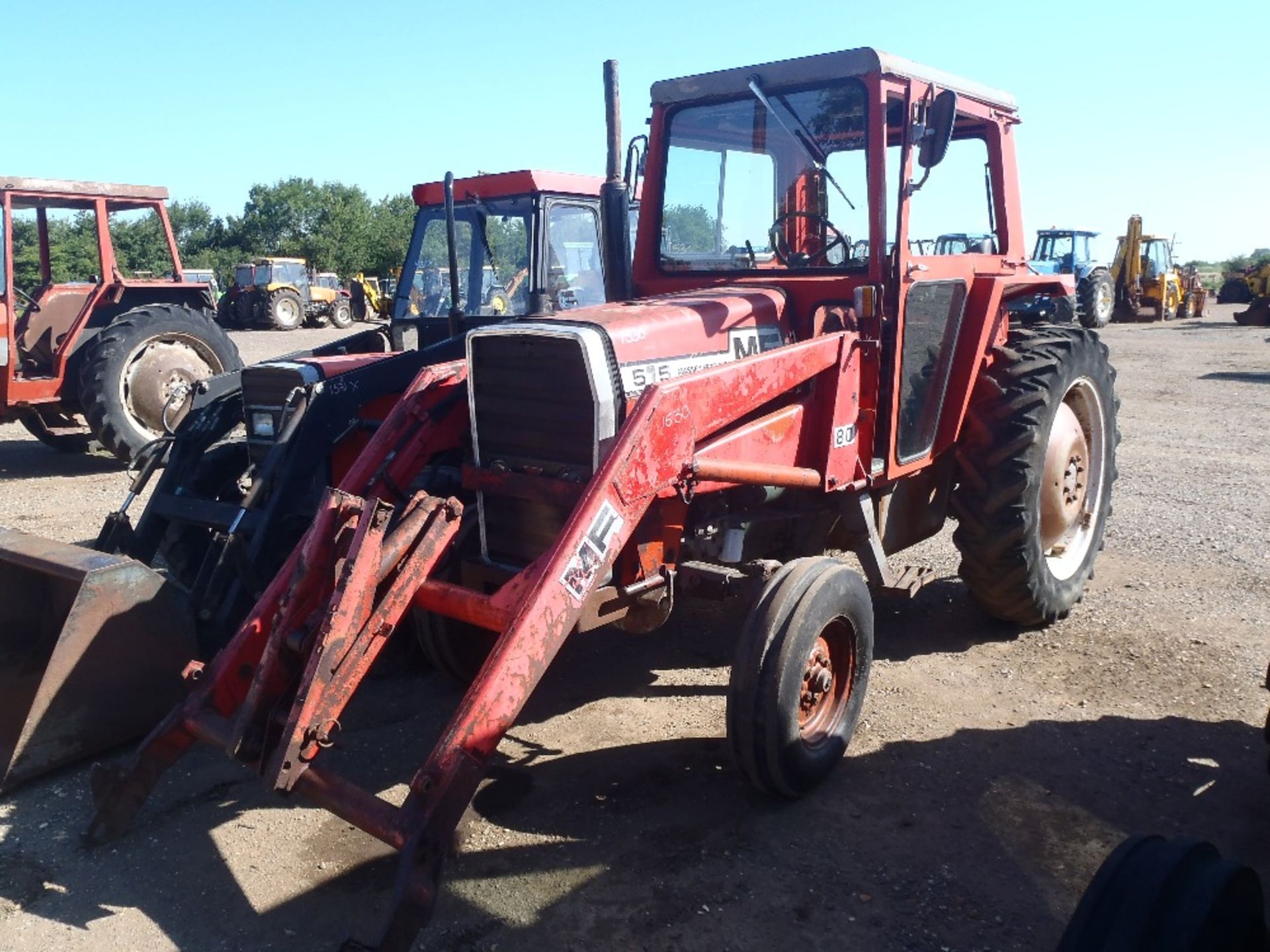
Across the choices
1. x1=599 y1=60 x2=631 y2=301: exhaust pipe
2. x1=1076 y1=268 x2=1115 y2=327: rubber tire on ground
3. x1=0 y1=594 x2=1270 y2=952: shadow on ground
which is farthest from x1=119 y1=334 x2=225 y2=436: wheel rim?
x1=1076 y1=268 x2=1115 y2=327: rubber tire on ground

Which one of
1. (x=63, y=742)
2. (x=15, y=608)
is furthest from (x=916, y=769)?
(x=15, y=608)

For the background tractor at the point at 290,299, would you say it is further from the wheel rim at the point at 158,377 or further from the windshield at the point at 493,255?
the windshield at the point at 493,255

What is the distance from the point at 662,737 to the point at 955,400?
2.11m

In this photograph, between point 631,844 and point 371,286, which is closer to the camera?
point 631,844

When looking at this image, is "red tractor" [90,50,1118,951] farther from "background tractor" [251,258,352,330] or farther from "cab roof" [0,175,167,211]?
"background tractor" [251,258,352,330]

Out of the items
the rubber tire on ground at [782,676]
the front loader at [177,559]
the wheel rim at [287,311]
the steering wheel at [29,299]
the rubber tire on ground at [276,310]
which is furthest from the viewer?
the wheel rim at [287,311]

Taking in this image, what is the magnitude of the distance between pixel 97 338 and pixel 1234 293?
36575 mm

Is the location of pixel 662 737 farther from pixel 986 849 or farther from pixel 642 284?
pixel 642 284

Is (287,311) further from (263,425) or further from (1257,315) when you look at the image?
(263,425)

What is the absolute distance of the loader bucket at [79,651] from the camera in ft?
12.5

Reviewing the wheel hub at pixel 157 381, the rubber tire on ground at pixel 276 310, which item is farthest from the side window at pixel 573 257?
the rubber tire on ground at pixel 276 310

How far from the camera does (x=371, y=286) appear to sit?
34.6 metres

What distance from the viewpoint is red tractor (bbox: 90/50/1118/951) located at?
3193mm

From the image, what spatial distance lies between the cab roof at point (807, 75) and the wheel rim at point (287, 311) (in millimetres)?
26589
